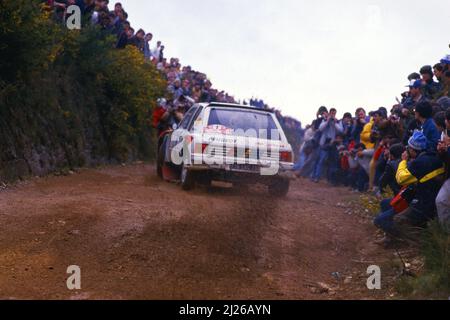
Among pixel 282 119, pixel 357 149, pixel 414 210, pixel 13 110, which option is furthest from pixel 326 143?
pixel 282 119

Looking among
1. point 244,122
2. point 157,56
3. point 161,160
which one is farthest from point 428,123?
point 157,56

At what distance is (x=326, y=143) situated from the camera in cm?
1655

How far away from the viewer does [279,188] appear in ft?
36.9

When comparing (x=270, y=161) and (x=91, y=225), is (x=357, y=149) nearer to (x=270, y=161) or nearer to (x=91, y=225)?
(x=270, y=161)

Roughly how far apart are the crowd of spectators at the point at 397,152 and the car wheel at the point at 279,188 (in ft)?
5.52

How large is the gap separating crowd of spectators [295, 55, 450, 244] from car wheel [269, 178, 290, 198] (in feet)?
5.52

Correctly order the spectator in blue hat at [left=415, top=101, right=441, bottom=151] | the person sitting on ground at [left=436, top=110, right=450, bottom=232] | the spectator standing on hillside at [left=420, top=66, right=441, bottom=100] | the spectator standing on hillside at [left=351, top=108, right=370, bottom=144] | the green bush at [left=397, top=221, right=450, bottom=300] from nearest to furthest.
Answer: the green bush at [left=397, top=221, right=450, bottom=300]
the person sitting on ground at [left=436, top=110, right=450, bottom=232]
the spectator in blue hat at [left=415, top=101, right=441, bottom=151]
the spectator standing on hillside at [left=420, top=66, right=441, bottom=100]
the spectator standing on hillside at [left=351, top=108, right=370, bottom=144]

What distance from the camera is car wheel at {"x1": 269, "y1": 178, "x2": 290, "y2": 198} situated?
1112cm

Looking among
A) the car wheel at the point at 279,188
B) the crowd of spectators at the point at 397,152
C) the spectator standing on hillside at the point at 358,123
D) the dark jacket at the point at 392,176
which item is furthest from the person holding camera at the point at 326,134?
the dark jacket at the point at 392,176

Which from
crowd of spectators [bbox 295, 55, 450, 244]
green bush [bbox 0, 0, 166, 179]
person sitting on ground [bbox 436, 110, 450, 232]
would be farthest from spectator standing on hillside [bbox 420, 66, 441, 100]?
green bush [bbox 0, 0, 166, 179]

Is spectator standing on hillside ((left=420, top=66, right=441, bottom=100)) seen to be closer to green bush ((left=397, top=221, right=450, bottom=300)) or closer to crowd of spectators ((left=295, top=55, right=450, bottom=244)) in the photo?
crowd of spectators ((left=295, top=55, right=450, bottom=244))

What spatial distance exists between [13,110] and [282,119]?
70.8ft

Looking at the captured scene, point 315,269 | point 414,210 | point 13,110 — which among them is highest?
point 13,110

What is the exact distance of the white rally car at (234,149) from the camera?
10523mm
